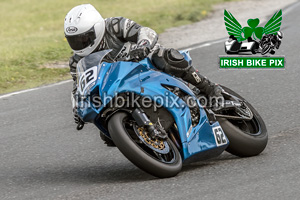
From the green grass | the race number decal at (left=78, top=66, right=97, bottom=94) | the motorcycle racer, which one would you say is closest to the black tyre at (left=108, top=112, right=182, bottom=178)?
the race number decal at (left=78, top=66, right=97, bottom=94)

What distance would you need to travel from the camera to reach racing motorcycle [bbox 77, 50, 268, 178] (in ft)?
15.6

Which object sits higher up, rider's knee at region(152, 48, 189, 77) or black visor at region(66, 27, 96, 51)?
black visor at region(66, 27, 96, 51)

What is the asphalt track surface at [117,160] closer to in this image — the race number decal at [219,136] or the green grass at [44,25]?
the race number decal at [219,136]

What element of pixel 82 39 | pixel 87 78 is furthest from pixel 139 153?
pixel 82 39

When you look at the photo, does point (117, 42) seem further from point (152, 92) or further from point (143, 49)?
point (152, 92)

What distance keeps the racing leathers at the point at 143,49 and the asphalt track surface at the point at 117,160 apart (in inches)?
29.4

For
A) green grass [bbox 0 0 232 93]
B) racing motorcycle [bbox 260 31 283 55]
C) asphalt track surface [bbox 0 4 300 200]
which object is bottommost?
green grass [bbox 0 0 232 93]

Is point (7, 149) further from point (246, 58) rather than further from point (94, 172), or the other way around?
point (246, 58)

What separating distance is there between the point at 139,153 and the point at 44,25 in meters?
12.4

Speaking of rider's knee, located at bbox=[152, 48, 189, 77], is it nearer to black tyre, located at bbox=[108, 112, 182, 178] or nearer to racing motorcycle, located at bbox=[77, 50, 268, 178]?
racing motorcycle, located at bbox=[77, 50, 268, 178]

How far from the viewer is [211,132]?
17.4 ft

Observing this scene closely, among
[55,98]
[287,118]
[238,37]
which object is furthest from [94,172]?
[238,37]

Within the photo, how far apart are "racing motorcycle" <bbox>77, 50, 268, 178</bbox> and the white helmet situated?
0.23 meters

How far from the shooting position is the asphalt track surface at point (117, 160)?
462 centimetres
